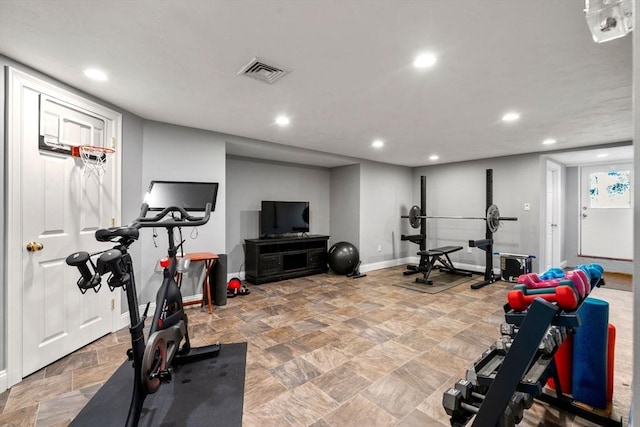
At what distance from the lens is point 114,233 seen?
155 cm

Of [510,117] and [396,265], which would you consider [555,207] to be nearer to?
[396,265]

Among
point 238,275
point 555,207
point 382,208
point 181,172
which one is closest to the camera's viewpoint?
point 181,172

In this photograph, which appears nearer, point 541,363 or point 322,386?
point 541,363

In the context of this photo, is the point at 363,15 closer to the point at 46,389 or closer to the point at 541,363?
the point at 541,363

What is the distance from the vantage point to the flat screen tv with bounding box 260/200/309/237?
523 cm

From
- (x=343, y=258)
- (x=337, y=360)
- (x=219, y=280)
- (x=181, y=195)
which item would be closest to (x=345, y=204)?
(x=343, y=258)

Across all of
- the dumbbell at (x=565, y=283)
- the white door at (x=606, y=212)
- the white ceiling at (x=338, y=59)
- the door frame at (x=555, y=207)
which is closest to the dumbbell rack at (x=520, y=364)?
the dumbbell at (x=565, y=283)

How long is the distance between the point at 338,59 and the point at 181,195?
7.03 feet

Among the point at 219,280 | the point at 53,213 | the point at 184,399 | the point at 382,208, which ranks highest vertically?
the point at 382,208

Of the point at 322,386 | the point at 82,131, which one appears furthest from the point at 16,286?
the point at 322,386

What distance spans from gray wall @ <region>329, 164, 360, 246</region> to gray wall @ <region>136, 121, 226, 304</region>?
116 inches

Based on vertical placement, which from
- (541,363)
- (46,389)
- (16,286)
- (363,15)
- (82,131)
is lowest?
(46,389)

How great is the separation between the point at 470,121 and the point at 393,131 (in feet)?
3.14

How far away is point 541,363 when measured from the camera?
139 cm
